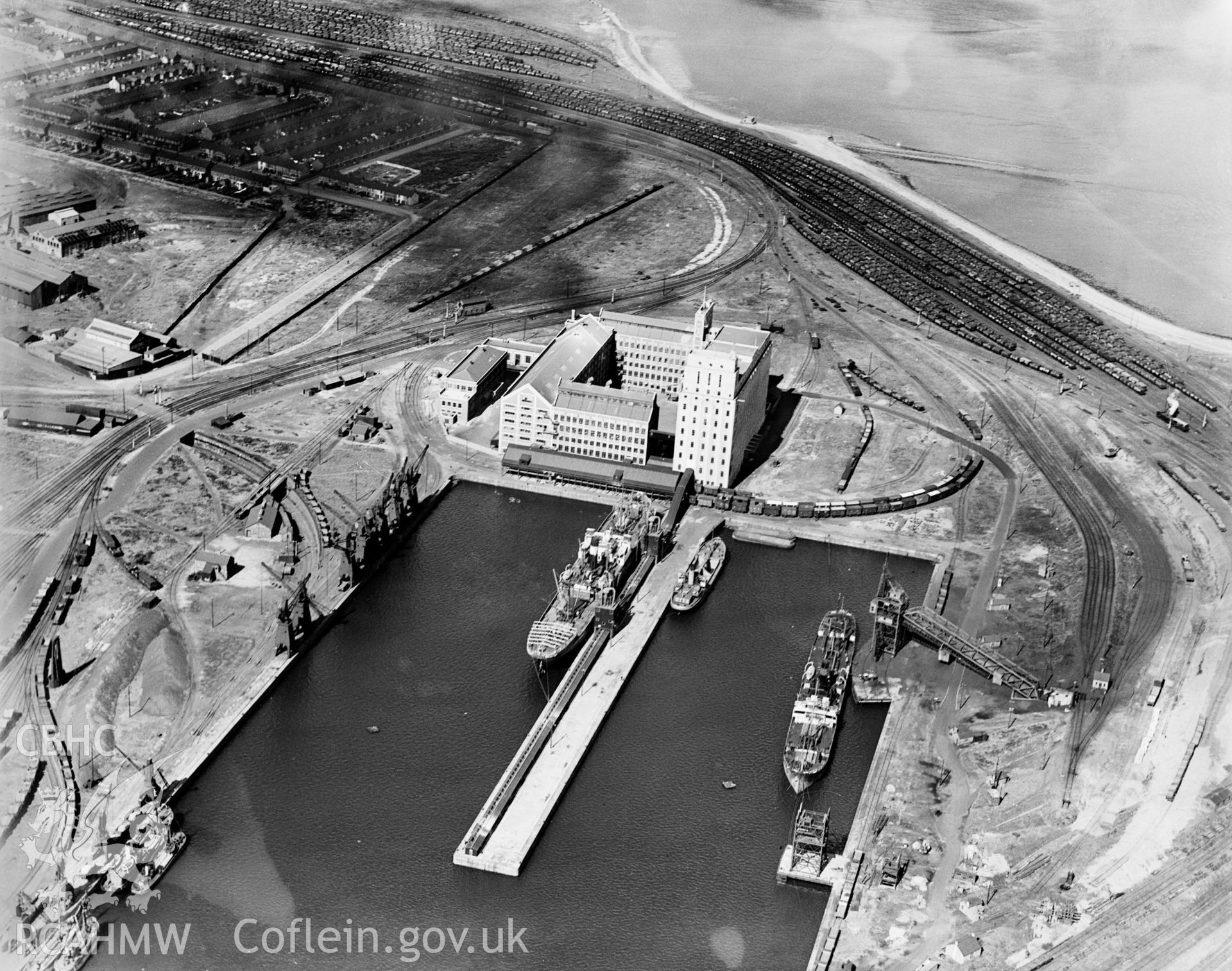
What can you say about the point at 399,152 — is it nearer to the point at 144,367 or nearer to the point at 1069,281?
the point at 144,367

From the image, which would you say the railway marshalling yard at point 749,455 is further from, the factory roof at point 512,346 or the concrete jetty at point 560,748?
the concrete jetty at point 560,748

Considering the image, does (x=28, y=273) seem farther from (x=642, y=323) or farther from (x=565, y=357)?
(x=642, y=323)

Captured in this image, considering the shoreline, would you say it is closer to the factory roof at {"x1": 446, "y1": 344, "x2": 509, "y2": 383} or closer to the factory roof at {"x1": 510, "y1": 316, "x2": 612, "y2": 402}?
the factory roof at {"x1": 510, "y1": 316, "x2": 612, "y2": 402}

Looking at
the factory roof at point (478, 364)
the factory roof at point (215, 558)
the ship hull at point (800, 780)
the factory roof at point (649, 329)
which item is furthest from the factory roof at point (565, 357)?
the ship hull at point (800, 780)

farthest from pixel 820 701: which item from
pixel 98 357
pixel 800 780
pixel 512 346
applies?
pixel 98 357

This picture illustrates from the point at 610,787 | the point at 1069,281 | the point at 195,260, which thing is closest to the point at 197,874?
the point at 610,787

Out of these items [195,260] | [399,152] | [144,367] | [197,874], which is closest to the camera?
[197,874]

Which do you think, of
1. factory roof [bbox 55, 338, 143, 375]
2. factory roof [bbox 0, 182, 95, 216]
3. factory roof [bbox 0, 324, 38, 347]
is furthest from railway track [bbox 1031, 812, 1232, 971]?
factory roof [bbox 0, 182, 95, 216]
